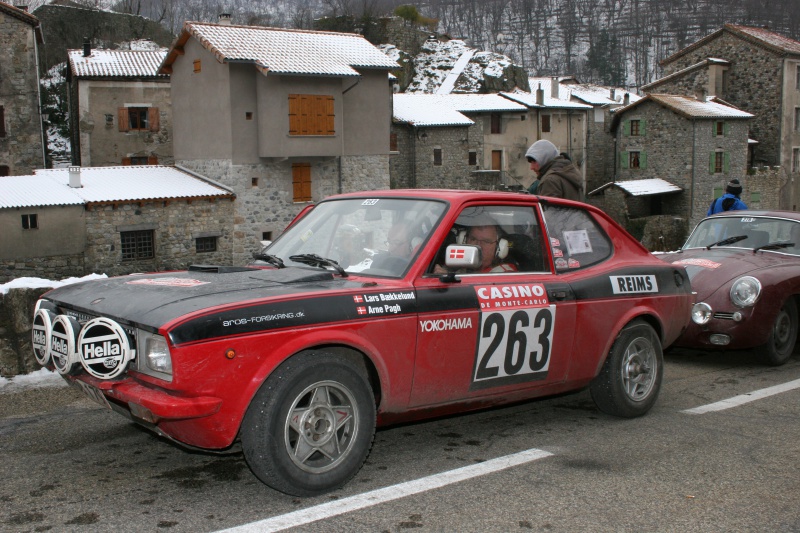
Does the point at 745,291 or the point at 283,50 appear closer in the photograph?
the point at 745,291

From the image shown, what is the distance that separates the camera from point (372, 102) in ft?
128

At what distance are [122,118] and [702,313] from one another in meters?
37.8

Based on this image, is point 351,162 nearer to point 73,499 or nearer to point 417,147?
point 417,147

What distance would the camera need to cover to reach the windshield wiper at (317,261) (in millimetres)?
4971

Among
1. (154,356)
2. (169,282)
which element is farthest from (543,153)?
(154,356)

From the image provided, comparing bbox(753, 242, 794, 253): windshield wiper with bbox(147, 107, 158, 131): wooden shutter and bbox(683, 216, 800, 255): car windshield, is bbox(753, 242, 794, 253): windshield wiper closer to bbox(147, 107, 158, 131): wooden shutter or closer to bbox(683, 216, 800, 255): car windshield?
bbox(683, 216, 800, 255): car windshield

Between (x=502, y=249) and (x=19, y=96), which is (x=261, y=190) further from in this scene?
(x=502, y=249)

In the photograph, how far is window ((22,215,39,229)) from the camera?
29562 mm

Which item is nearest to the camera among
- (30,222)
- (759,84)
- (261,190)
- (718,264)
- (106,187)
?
(718,264)

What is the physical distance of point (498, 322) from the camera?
507 centimetres

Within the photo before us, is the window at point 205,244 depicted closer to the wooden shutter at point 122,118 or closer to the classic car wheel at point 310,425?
the wooden shutter at point 122,118

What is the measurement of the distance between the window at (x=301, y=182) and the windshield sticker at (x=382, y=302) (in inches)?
1252

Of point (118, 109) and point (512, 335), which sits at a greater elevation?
point (118, 109)

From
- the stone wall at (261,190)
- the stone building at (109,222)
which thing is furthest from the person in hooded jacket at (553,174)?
the stone wall at (261,190)
